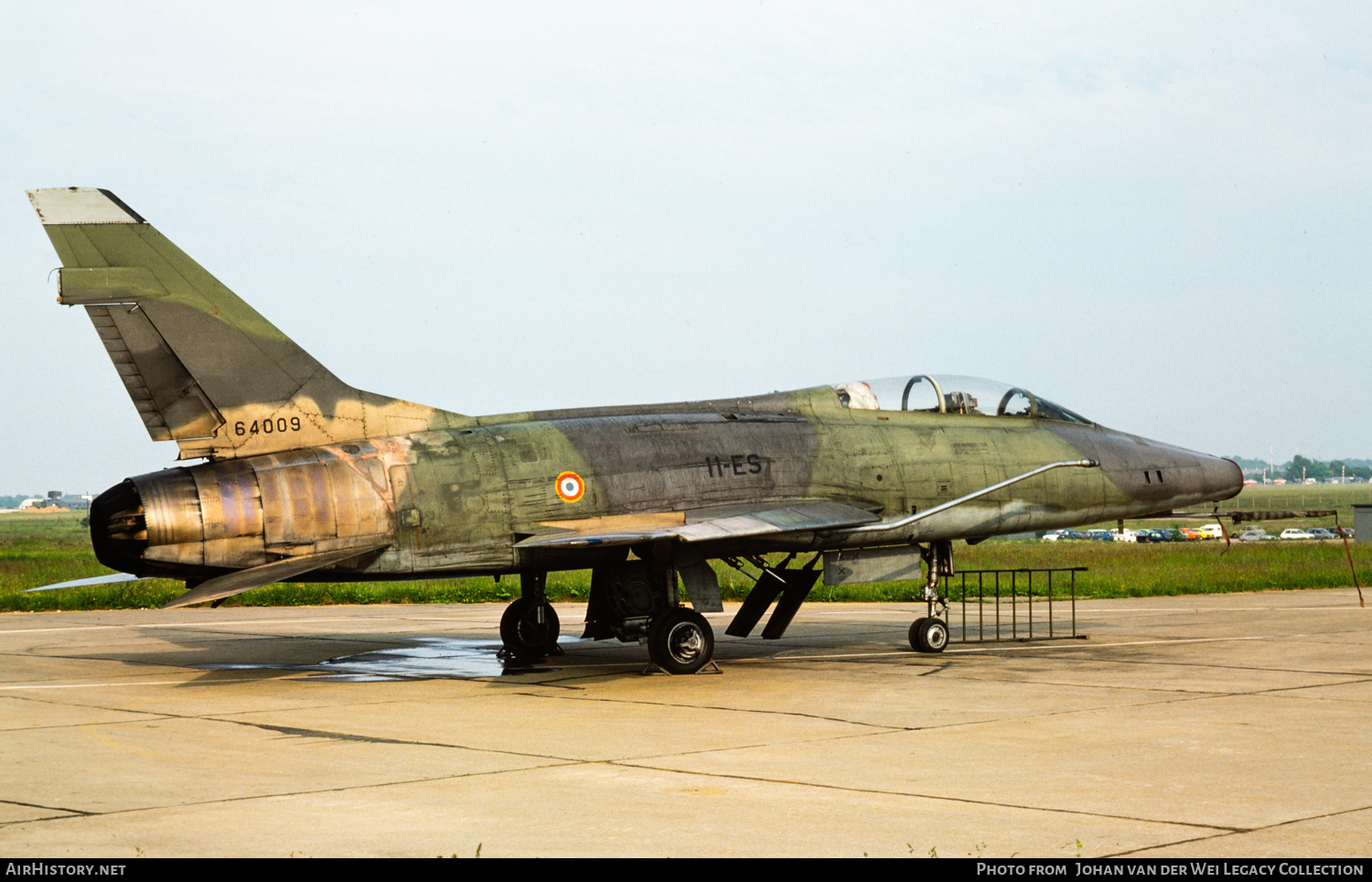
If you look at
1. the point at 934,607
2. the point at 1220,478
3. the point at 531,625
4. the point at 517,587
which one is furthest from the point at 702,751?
the point at 517,587

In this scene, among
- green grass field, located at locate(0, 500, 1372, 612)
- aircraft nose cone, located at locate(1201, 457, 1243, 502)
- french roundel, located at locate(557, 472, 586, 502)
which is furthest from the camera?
green grass field, located at locate(0, 500, 1372, 612)

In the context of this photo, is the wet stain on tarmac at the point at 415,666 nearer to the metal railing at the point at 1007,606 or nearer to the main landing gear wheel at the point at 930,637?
the main landing gear wheel at the point at 930,637

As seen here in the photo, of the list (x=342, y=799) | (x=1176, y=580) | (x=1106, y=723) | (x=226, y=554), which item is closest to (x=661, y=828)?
(x=342, y=799)

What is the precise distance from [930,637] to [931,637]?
2 cm

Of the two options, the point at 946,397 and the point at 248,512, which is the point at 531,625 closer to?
the point at 248,512

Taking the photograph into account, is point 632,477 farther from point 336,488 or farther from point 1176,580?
point 1176,580

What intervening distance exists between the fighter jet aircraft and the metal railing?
1624 millimetres

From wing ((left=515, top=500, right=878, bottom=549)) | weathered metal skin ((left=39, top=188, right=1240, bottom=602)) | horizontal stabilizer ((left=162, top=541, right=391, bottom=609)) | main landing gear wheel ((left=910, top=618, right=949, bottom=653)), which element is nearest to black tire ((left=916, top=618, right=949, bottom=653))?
main landing gear wheel ((left=910, top=618, right=949, bottom=653))

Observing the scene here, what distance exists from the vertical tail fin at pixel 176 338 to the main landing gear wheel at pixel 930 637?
293 inches

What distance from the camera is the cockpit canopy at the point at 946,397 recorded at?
16.7 m

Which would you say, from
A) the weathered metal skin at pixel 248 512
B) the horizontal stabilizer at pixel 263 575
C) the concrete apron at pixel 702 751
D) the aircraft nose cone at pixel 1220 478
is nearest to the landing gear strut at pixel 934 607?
the concrete apron at pixel 702 751

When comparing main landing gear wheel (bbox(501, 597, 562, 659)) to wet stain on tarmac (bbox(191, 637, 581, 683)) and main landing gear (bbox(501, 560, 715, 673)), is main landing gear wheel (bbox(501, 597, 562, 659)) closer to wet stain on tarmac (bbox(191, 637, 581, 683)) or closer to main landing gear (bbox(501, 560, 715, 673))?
main landing gear (bbox(501, 560, 715, 673))

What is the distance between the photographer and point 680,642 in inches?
573

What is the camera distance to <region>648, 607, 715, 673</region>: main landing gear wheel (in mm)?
14461
